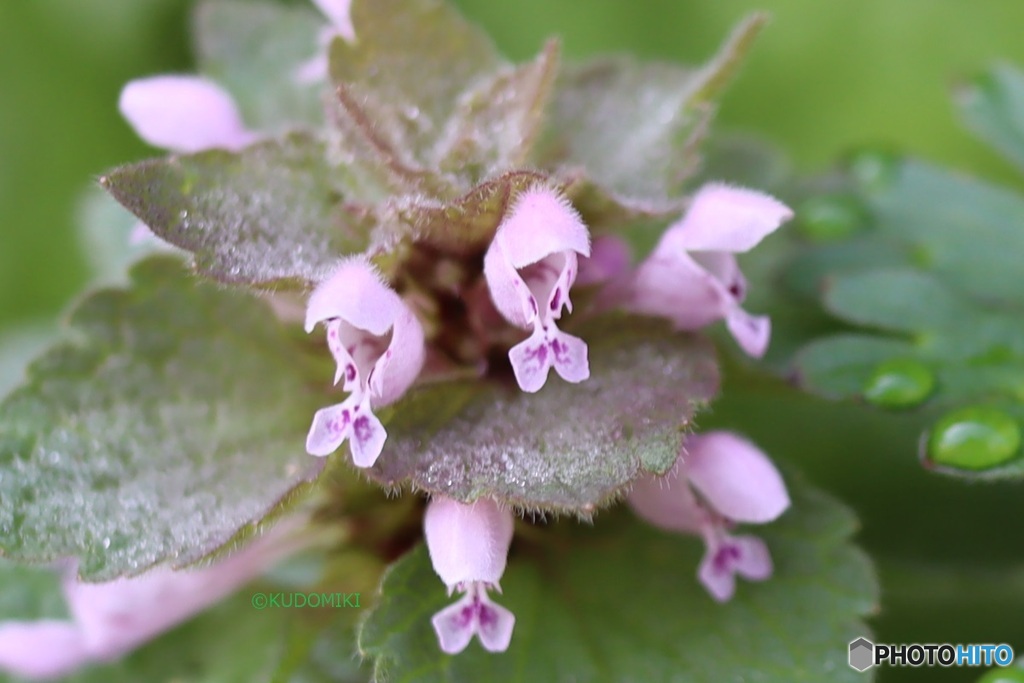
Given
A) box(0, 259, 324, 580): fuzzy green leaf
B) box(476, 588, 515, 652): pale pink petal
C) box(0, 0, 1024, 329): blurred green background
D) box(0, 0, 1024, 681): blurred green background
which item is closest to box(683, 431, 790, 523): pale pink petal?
box(476, 588, 515, 652): pale pink petal

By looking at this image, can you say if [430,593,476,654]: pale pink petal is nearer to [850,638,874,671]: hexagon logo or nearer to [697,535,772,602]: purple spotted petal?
[697,535,772,602]: purple spotted petal

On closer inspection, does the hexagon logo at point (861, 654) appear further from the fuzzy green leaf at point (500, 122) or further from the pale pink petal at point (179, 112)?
the pale pink petal at point (179, 112)

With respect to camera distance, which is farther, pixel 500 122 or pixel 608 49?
pixel 608 49

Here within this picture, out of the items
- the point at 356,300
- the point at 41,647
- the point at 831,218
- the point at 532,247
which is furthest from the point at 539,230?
the point at 41,647

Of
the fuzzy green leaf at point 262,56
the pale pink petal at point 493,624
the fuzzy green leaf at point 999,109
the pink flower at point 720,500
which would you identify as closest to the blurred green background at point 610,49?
the fuzzy green leaf at point 999,109

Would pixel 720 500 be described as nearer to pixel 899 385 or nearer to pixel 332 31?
pixel 899 385

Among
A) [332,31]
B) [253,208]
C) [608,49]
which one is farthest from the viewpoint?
[608,49]

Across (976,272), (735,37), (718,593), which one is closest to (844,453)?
(976,272)
